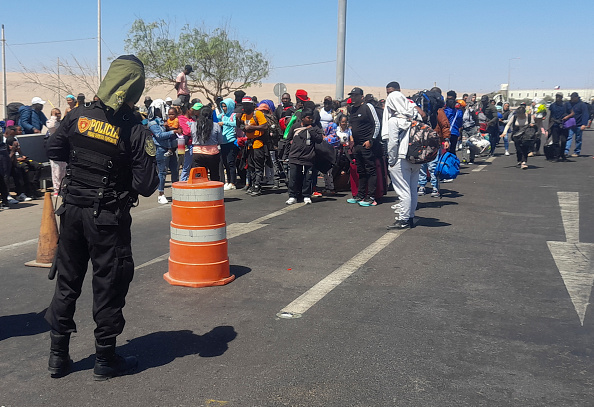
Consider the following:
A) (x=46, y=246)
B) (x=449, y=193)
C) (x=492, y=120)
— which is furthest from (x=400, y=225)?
(x=492, y=120)

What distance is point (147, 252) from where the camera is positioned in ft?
26.1

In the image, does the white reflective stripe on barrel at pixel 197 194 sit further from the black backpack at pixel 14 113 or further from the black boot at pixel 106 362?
the black backpack at pixel 14 113

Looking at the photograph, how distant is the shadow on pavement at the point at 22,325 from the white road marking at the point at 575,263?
4726 millimetres

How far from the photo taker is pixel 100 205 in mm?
4039

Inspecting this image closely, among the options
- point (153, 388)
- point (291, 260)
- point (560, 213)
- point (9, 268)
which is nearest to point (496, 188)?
point (560, 213)

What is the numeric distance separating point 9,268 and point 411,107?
587cm

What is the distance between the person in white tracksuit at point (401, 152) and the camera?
8.84m

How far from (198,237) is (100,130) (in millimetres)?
2441

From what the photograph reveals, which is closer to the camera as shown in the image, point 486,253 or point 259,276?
point 259,276

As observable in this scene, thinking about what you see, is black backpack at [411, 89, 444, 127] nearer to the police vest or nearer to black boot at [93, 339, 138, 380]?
the police vest

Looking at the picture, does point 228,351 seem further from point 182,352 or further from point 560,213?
point 560,213

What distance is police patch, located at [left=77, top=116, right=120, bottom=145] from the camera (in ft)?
13.2

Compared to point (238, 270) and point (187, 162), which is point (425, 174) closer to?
point (187, 162)

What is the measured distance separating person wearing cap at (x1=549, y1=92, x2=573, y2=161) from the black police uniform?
58.4ft
